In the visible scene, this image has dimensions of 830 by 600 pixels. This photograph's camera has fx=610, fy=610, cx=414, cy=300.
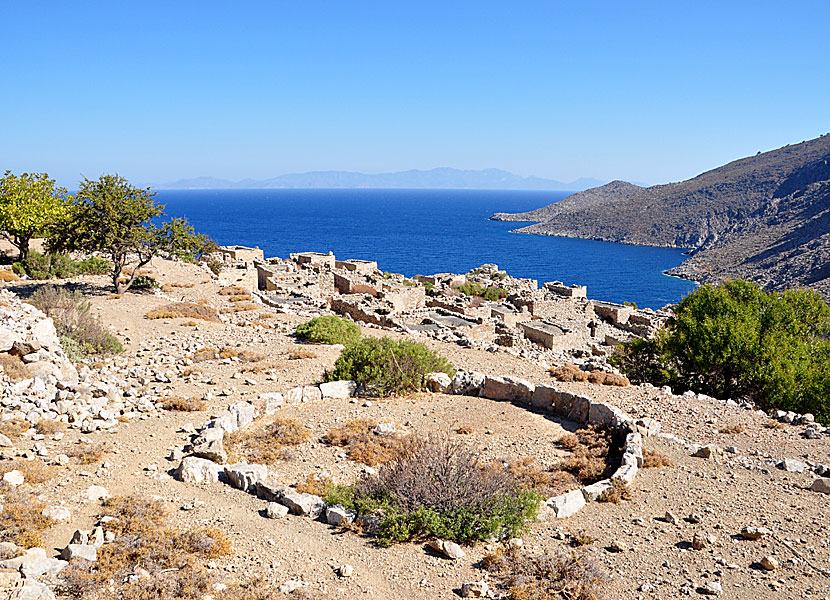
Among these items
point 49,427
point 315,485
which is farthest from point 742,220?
point 49,427

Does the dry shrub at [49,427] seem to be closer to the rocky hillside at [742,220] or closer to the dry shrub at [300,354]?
the dry shrub at [300,354]

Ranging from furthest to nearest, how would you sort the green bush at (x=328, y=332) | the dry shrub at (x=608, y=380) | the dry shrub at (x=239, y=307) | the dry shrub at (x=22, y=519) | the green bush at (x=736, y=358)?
the dry shrub at (x=239, y=307) < the green bush at (x=328, y=332) < the green bush at (x=736, y=358) < the dry shrub at (x=608, y=380) < the dry shrub at (x=22, y=519)

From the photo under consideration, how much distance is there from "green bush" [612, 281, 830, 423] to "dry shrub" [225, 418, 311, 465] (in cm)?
1157

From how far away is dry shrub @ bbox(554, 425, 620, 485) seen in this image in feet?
30.0

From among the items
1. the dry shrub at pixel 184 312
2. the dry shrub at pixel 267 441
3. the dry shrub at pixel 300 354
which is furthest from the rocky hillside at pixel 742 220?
the dry shrub at pixel 267 441

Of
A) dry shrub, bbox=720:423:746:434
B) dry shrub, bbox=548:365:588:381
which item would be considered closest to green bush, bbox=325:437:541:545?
dry shrub, bbox=720:423:746:434

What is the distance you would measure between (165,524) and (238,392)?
591 centimetres

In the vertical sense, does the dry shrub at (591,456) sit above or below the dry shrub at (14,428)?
below

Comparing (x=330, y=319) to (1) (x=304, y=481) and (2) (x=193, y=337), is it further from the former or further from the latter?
(1) (x=304, y=481)

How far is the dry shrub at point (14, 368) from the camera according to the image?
36.1 feet

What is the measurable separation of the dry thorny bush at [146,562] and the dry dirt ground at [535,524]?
0.97 ft

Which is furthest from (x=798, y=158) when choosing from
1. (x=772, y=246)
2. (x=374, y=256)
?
(x=374, y=256)

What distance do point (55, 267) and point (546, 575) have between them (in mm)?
27855

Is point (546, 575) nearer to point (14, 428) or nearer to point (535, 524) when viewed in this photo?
point (535, 524)
